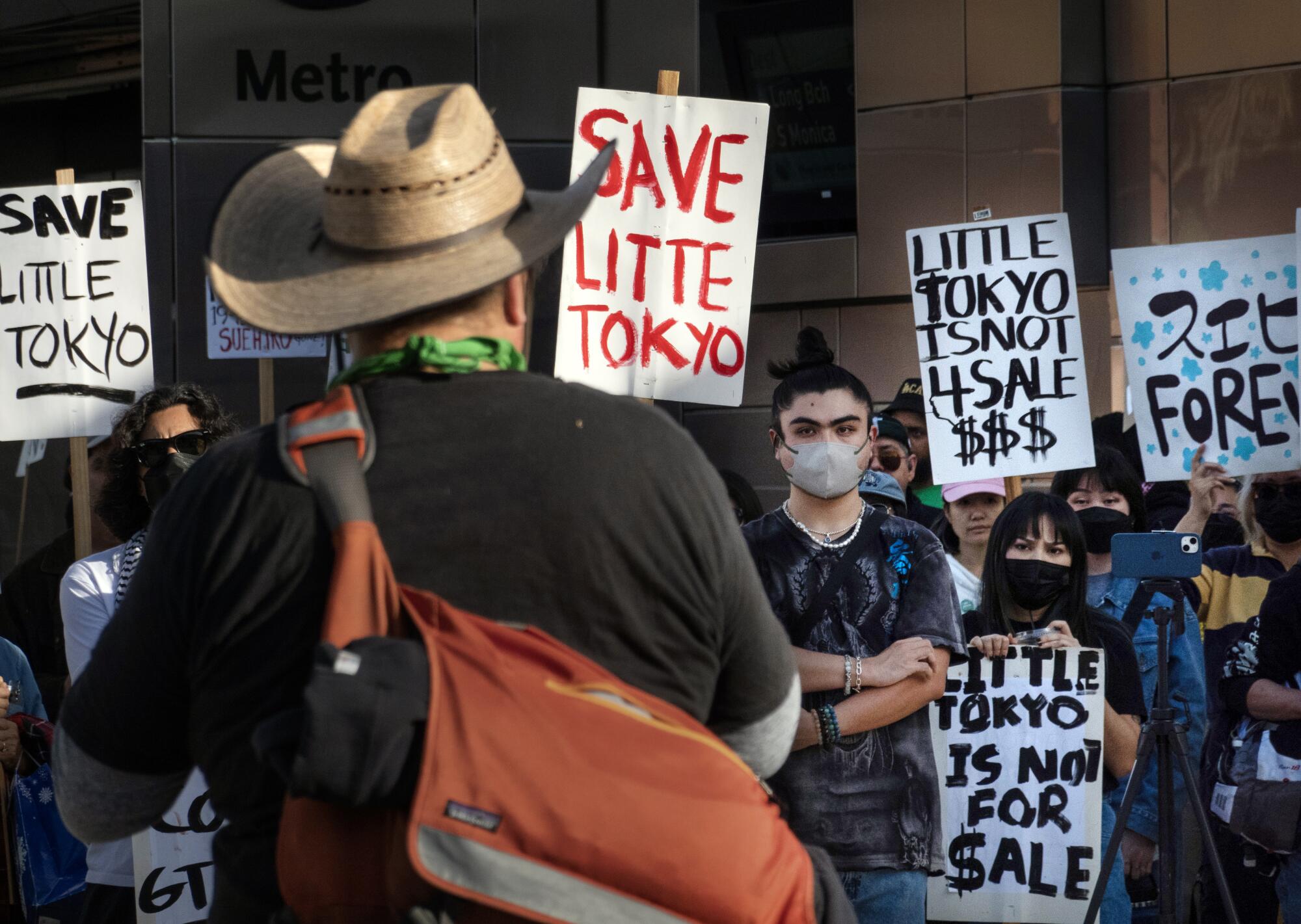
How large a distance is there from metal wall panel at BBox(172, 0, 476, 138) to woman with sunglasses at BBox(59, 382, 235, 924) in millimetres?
4936

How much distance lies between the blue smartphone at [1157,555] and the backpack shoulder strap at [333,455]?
3.30 metres

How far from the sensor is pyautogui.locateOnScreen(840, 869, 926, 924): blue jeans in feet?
12.7

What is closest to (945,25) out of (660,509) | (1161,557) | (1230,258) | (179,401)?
(1230,258)

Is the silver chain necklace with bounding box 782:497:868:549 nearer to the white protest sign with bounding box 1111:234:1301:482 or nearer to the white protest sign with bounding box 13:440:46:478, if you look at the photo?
the white protest sign with bounding box 1111:234:1301:482

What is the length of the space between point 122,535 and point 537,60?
532cm

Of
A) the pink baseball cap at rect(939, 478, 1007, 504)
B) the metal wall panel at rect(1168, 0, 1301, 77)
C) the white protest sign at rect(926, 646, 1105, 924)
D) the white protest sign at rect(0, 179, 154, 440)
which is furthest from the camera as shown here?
the metal wall panel at rect(1168, 0, 1301, 77)

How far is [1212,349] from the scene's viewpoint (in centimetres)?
563

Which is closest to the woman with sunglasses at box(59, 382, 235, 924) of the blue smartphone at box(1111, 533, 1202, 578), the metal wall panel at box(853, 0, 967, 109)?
the blue smartphone at box(1111, 533, 1202, 578)

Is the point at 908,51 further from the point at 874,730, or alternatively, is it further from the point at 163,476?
the point at 163,476

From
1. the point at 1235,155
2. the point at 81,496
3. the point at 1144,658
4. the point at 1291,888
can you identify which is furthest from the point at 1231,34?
the point at 81,496

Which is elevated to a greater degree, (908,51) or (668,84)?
(908,51)

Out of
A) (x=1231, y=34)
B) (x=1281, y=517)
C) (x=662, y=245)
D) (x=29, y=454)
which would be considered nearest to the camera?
(x=662, y=245)

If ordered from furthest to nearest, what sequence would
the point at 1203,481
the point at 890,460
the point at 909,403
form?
1. the point at 909,403
2. the point at 890,460
3. the point at 1203,481

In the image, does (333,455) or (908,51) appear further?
(908,51)
